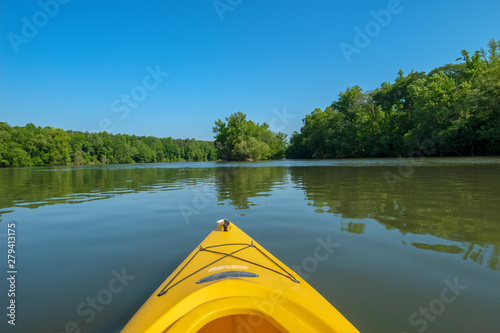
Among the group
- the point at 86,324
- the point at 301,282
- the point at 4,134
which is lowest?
the point at 86,324

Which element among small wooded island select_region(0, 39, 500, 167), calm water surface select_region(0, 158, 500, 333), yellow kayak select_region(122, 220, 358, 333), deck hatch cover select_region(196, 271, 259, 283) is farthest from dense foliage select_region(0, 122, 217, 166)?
deck hatch cover select_region(196, 271, 259, 283)

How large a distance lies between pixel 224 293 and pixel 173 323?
406 mm

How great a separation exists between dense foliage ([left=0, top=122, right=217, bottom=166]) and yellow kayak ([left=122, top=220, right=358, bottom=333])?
255 feet

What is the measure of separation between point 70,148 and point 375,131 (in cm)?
7950

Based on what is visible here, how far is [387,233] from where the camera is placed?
496 centimetres

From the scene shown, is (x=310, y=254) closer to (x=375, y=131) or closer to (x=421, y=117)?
(x=421, y=117)

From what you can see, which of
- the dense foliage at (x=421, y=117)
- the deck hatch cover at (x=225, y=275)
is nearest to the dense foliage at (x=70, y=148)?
the dense foliage at (x=421, y=117)

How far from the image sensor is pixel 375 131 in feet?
172

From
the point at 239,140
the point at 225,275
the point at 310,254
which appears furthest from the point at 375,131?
the point at 225,275

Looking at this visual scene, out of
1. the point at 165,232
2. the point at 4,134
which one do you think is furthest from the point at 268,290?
the point at 4,134

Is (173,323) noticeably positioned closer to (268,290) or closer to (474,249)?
(268,290)

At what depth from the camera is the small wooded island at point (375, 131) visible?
31609mm

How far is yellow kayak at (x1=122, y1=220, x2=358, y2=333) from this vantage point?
73.5 inches

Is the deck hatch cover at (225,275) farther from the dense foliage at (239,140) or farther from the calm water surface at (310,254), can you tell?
the dense foliage at (239,140)
